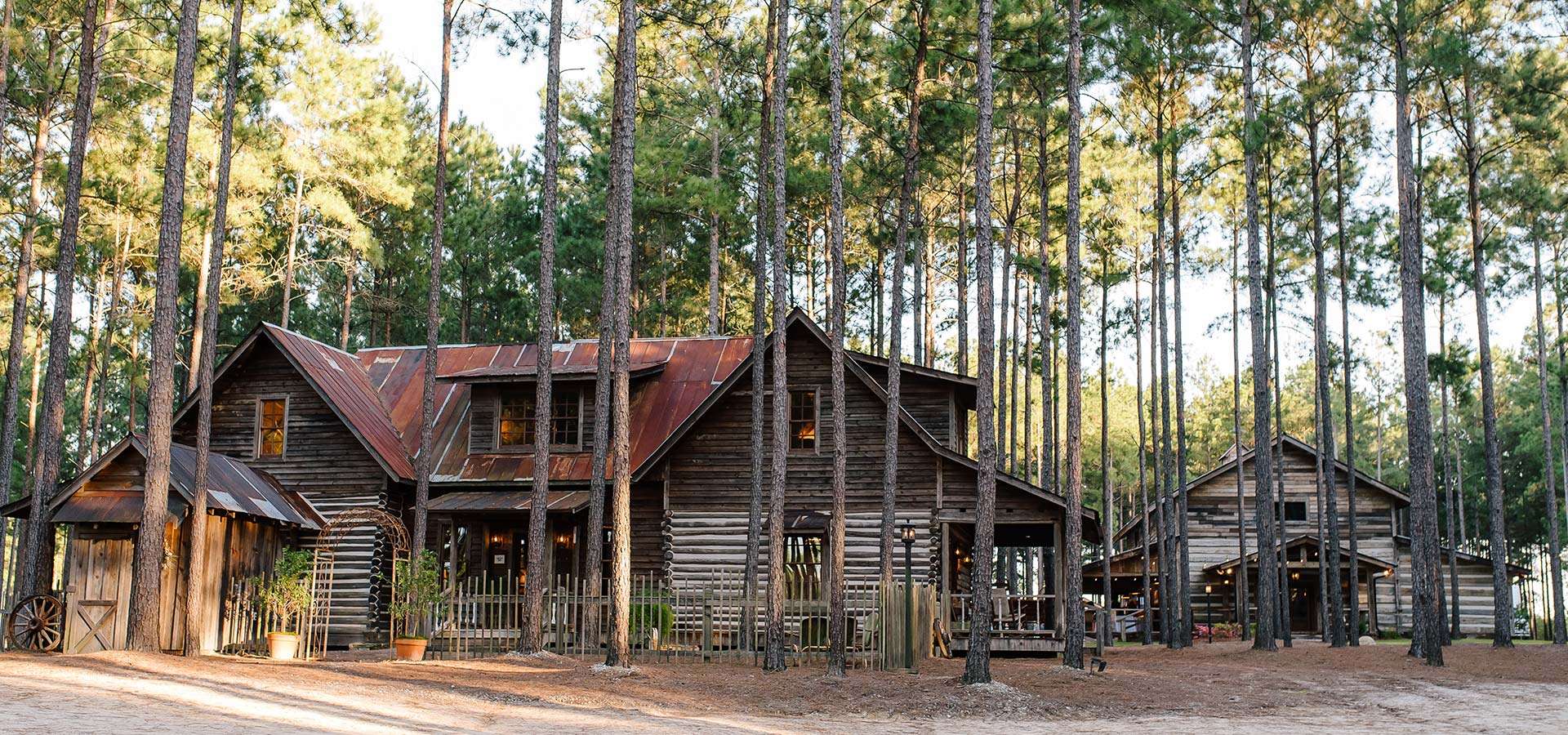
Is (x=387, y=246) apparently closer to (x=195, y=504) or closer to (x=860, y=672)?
(x=195, y=504)

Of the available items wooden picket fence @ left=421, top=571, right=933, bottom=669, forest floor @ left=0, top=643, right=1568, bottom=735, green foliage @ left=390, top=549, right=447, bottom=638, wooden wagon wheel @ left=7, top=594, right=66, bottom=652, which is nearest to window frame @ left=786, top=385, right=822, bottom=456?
wooden picket fence @ left=421, top=571, right=933, bottom=669

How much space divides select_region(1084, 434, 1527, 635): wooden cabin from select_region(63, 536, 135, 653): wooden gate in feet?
103

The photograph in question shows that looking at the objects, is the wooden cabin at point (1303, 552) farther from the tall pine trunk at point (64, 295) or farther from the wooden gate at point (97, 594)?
the tall pine trunk at point (64, 295)

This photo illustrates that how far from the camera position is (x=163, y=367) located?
65.4 feet

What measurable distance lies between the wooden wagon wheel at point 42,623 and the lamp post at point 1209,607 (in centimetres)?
3184

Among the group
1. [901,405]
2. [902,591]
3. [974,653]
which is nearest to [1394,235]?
[901,405]

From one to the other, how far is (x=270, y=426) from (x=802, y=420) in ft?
39.2

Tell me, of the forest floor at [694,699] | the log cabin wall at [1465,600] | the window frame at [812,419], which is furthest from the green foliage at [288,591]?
the log cabin wall at [1465,600]

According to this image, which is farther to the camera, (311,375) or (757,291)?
(311,375)

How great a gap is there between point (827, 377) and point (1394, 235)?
20360 mm

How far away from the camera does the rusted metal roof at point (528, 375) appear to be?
92.9ft

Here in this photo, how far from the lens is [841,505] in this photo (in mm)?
19922

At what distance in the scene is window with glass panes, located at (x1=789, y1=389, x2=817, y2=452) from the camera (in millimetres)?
27453

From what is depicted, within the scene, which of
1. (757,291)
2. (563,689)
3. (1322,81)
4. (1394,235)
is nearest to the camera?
(563,689)
